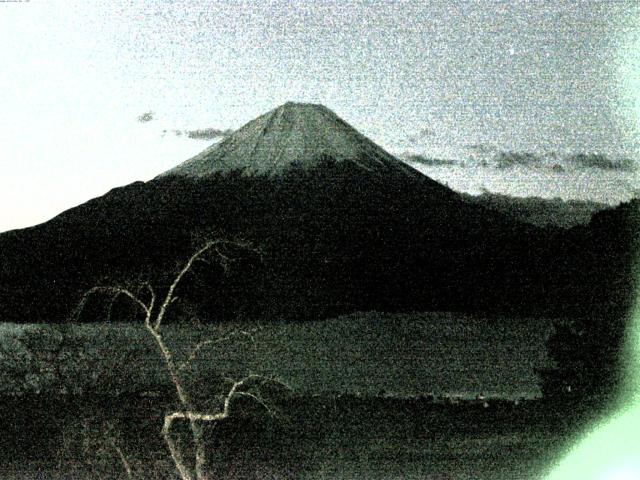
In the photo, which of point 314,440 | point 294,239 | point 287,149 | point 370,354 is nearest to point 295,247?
point 294,239

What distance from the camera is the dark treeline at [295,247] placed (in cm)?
4188

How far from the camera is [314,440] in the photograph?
1688 cm

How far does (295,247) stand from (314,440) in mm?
32694

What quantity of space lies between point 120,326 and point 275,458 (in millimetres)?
28259

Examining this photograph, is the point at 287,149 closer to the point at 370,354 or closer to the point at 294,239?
the point at 294,239

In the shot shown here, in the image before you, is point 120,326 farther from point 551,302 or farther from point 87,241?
point 551,302

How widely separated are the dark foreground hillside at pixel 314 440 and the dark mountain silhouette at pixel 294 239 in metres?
8.59

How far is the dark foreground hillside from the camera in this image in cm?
1212

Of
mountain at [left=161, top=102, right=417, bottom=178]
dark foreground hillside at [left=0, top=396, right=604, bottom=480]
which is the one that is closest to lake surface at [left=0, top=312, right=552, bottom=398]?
dark foreground hillside at [left=0, top=396, right=604, bottom=480]

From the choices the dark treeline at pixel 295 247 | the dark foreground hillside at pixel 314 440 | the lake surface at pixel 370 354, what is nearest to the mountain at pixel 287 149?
the dark treeline at pixel 295 247

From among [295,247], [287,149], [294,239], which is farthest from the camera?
[287,149]

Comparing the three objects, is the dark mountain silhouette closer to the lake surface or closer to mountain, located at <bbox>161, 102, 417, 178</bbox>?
mountain, located at <bbox>161, 102, 417, 178</bbox>

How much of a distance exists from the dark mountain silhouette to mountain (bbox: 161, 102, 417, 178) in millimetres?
156

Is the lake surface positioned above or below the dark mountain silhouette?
below
